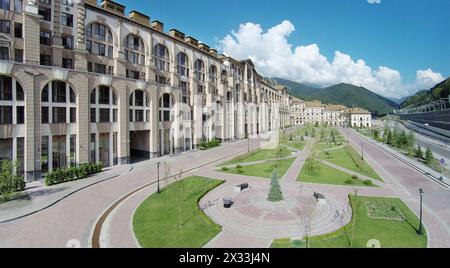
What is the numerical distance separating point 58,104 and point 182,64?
2991 centimetres

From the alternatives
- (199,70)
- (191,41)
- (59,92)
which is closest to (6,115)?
(59,92)

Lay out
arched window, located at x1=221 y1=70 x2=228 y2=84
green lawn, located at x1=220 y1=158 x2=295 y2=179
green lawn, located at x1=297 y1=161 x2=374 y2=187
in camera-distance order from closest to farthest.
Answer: green lawn, located at x1=297 y1=161 x2=374 y2=187 < green lawn, located at x1=220 y1=158 x2=295 y2=179 < arched window, located at x1=221 y1=70 x2=228 y2=84

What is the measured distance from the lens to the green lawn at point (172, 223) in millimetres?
14297

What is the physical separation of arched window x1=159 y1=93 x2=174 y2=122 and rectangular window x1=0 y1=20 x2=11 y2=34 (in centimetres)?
2317

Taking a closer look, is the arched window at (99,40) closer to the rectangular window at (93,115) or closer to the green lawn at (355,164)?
the rectangular window at (93,115)

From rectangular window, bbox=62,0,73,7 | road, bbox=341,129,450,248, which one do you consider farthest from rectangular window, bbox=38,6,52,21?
road, bbox=341,129,450,248

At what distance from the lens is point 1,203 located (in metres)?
20.7

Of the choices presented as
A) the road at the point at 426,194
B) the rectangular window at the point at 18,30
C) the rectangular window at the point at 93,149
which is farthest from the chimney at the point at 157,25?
the road at the point at 426,194

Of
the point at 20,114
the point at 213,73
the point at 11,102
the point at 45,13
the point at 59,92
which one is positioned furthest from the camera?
the point at 213,73

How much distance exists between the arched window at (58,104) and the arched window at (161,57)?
19586mm

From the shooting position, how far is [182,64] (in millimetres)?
55125

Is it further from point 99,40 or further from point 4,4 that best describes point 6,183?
point 99,40

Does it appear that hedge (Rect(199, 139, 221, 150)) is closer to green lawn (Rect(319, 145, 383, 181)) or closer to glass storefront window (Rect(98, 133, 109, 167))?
glass storefront window (Rect(98, 133, 109, 167))

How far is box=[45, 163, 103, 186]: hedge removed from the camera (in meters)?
26.8
